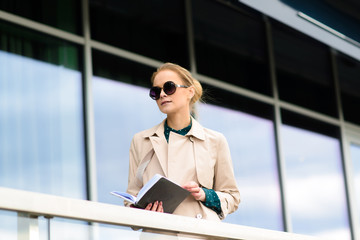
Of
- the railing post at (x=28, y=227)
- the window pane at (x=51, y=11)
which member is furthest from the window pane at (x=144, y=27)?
the railing post at (x=28, y=227)

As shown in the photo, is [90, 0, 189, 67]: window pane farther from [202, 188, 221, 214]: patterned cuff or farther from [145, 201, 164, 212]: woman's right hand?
[145, 201, 164, 212]: woman's right hand

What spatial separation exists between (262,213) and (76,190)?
2675 millimetres

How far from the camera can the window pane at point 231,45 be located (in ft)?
23.6

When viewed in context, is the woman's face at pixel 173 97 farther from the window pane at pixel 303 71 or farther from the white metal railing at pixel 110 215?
the window pane at pixel 303 71

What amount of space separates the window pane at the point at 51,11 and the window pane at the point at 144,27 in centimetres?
18

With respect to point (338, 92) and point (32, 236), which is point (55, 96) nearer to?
point (32, 236)

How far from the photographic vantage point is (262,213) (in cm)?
739

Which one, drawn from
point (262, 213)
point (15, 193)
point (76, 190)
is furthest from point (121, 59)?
point (15, 193)

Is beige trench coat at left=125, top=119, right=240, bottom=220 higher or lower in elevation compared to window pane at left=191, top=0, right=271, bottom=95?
lower

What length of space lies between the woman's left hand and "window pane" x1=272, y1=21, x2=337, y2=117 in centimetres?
517

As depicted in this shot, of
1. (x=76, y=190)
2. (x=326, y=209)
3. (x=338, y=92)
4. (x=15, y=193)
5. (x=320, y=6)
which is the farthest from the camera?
(x=338, y=92)

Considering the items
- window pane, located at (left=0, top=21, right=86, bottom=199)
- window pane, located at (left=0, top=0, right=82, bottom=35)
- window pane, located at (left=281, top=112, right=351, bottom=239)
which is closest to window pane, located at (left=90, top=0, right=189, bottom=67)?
window pane, located at (left=0, top=0, right=82, bottom=35)

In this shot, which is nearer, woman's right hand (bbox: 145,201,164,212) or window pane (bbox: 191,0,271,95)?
woman's right hand (bbox: 145,201,164,212)

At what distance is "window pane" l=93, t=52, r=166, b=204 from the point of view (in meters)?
5.80
